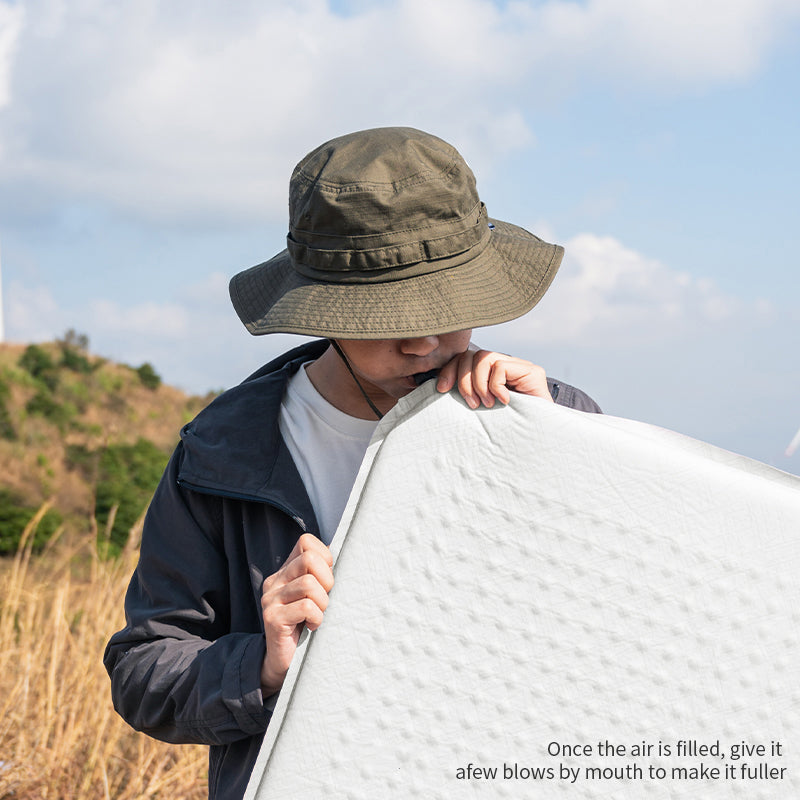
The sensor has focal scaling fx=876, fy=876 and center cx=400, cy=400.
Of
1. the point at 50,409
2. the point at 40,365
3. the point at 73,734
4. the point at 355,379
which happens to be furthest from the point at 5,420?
the point at 355,379

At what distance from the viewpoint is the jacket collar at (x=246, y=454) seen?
4.59ft

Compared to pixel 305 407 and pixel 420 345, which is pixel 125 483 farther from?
pixel 420 345

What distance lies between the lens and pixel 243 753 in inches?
55.2

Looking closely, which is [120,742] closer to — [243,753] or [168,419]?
[243,753]

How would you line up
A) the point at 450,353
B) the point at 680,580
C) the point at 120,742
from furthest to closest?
1. the point at 120,742
2. the point at 450,353
3. the point at 680,580

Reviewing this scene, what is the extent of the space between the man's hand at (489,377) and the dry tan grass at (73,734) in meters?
2.31

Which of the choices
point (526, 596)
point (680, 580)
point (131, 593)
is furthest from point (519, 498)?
point (131, 593)

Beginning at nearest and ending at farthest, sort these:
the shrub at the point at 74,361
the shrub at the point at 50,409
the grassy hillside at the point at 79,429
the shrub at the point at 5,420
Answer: the grassy hillside at the point at 79,429 < the shrub at the point at 5,420 < the shrub at the point at 50,409 < the shrub at the point at 74,361

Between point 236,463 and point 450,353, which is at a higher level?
point 450,353

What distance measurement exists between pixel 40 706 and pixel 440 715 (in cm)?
265

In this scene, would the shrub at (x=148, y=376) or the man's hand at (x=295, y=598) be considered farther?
the shrub at (x=148, y=376)

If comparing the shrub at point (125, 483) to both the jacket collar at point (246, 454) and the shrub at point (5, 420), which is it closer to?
the shrub at point (5, 420)

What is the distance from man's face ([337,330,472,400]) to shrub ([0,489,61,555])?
8729 mm

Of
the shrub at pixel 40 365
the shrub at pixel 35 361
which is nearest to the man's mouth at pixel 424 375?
the shrub at pixel 40 365
